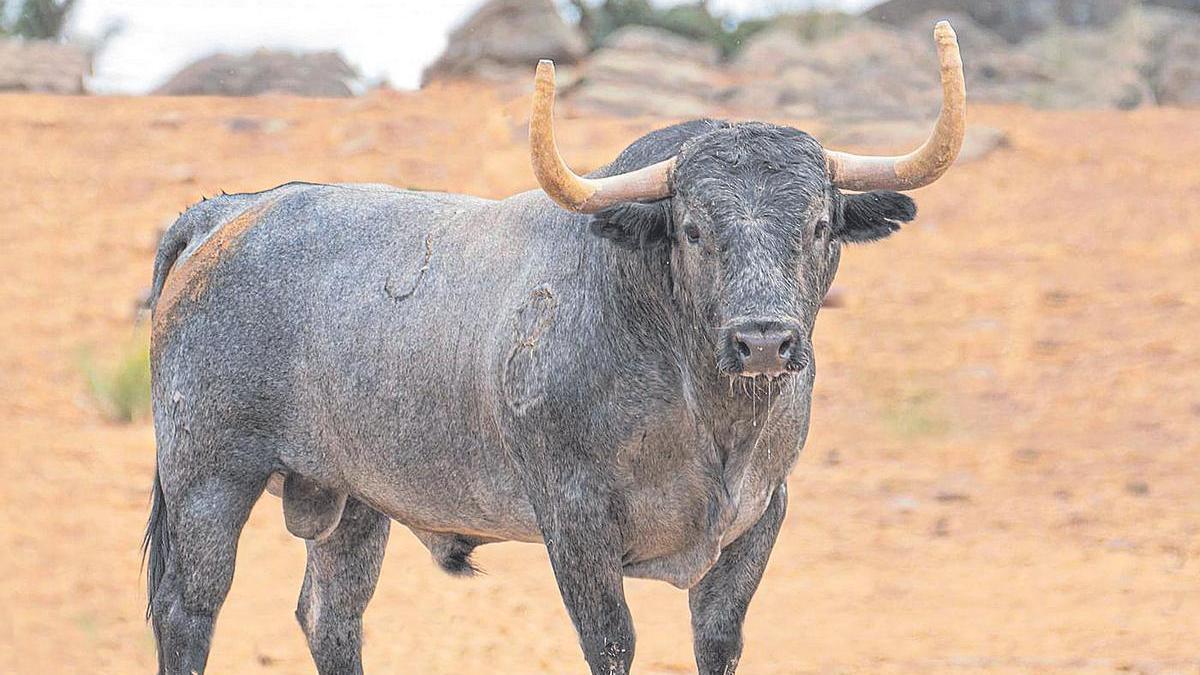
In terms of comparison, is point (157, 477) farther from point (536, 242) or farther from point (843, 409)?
point (843, 409)

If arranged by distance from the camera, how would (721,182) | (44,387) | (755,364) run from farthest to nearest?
(44,387) → (721,182) → (755,364)

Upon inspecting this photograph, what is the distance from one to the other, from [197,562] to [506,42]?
62.4 ft

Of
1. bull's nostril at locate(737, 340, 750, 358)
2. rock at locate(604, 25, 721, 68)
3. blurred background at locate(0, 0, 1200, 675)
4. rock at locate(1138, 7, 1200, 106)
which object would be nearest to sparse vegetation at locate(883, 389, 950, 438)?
blurred background at locate(0, 0, 1200, 675)

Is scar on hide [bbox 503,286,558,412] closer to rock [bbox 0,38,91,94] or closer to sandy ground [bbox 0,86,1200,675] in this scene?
sandy ground [bbox 0,86,1200,675]

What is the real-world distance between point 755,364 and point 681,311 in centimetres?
65

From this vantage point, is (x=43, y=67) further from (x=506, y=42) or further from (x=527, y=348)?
(x=527, y=348)

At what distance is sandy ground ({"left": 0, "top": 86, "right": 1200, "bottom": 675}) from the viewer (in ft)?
32.1

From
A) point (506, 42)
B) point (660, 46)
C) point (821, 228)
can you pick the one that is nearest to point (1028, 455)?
point (821, 228)

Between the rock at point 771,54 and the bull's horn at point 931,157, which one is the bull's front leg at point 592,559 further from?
the rock at point 771,54

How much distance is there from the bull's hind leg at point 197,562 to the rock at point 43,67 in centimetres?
1891

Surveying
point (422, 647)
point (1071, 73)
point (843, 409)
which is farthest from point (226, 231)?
point (1071, 73)

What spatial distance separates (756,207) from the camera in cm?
503

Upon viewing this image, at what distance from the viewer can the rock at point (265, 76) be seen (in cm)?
2191

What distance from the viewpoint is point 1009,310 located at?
1675 centimetres
